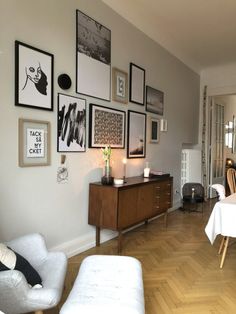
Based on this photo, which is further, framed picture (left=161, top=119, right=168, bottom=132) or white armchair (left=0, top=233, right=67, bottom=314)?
framed picture (left=161, top=119, right=168, bottom=132)

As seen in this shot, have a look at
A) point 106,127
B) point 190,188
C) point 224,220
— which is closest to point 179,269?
point 224,220

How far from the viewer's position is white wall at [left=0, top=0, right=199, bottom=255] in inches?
94.7

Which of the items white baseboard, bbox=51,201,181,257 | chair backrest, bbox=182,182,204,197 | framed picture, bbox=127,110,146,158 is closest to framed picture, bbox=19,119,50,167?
white baseboard, bbox=51,201,181,257

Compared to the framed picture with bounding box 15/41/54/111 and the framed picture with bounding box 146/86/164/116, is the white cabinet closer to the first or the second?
the framed picture with bounding box 146/86/164/116

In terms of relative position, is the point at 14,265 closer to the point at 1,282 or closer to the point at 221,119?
the point at 1,282

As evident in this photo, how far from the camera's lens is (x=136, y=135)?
13.9 feet

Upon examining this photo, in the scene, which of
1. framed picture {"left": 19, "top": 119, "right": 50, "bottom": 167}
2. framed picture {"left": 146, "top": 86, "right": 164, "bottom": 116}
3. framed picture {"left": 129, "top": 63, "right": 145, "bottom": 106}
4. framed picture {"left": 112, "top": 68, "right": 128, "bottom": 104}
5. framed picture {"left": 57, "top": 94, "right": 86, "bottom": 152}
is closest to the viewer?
framed picture {"left": 19, "top": 119, "right": 50, "bottom": 167}

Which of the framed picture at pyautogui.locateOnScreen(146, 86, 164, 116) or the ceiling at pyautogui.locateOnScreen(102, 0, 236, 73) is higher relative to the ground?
the ceiling at pyautogui.locateOnScreen(102, 0, 236, 73)

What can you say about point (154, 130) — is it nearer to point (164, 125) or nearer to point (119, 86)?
point (164, 125)

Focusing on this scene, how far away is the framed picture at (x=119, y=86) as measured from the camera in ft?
12.1

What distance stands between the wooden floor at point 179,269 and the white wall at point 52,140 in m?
0.50

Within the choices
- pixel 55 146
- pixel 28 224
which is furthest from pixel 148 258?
pixel 55 146

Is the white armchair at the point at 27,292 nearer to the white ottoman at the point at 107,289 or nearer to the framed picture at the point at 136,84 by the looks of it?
the white ottoman at the point at 107,289

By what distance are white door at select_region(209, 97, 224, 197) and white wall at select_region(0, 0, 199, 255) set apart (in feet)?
9.51
